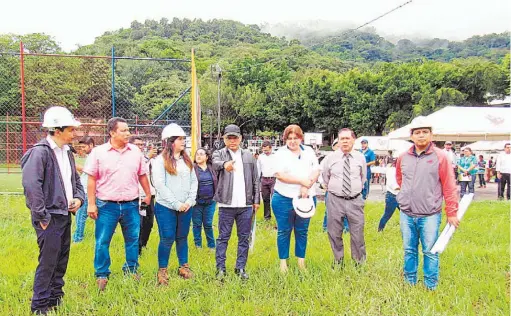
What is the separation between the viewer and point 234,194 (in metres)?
4.36

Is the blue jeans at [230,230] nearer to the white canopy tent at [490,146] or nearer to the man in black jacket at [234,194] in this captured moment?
the man in black jacket at [234,194]

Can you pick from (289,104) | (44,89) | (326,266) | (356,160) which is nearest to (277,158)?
(356,160)

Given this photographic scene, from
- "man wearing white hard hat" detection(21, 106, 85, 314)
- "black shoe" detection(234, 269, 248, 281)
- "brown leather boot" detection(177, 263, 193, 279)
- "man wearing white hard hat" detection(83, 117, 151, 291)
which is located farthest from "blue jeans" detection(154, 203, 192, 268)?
"man wearing white hard hat" detection(21, 106, 85, 314)

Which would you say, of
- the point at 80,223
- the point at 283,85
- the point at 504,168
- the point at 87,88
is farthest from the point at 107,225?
the point at 283,85

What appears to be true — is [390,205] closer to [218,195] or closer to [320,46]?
[218,195]

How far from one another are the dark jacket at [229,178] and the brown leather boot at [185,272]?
844 millimetres

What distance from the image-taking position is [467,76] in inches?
1264

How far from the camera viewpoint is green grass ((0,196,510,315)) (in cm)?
355

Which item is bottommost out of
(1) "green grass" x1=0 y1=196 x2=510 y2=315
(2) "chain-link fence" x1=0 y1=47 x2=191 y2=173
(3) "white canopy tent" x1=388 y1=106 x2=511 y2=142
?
(1) "green grass" x1=0 y1=196 x2=510 y2=315

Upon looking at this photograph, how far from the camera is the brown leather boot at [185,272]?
4.36 m

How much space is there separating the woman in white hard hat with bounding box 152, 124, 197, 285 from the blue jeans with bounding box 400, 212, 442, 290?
7.59ft

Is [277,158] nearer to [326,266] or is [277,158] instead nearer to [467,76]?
[326,266]

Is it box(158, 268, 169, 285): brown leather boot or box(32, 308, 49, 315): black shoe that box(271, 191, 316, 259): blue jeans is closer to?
box(158, 268, 169, 285): brown leather boot

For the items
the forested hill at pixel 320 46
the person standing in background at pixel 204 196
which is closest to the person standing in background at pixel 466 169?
the person standing in background at pixel 204 196
